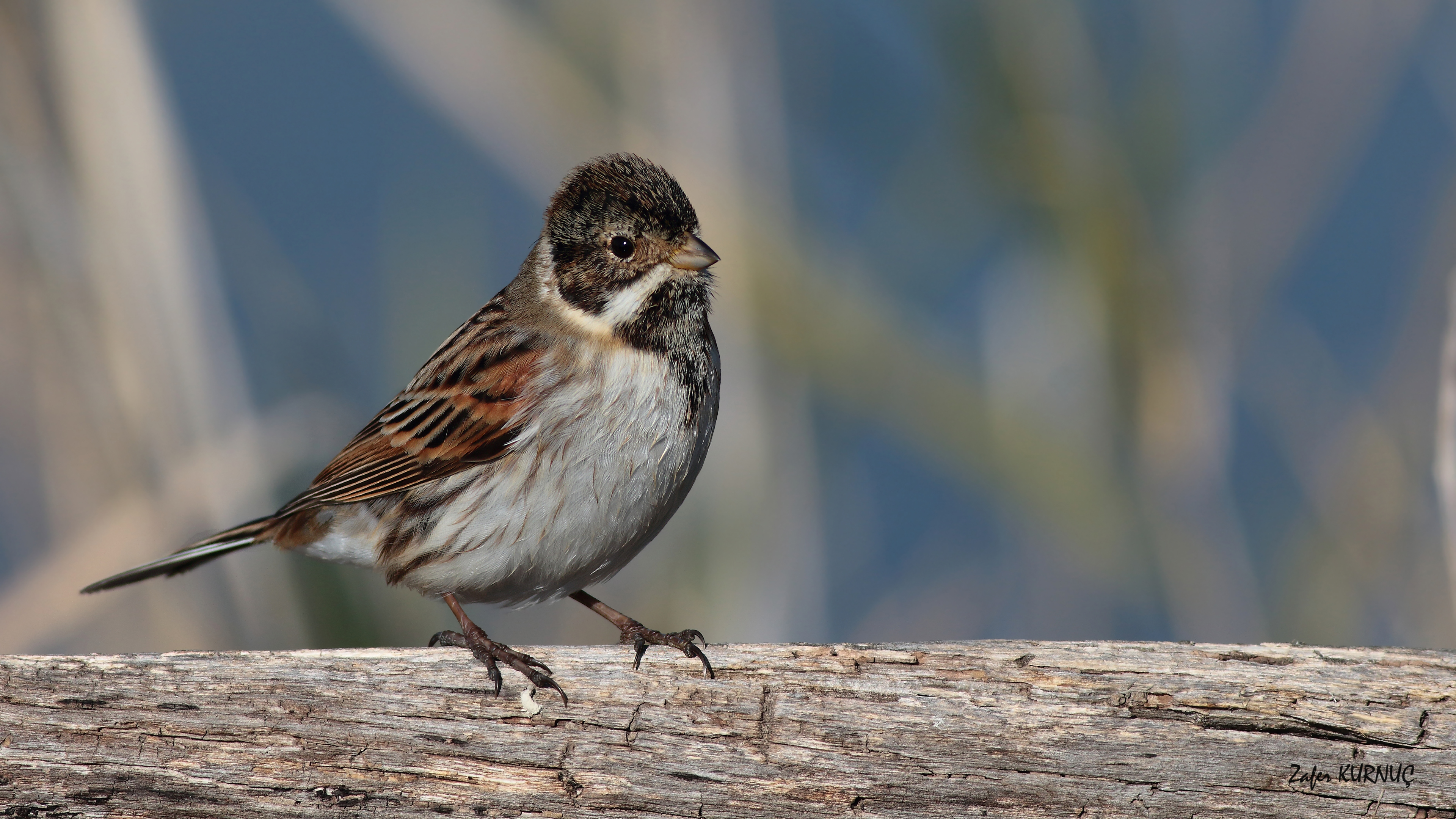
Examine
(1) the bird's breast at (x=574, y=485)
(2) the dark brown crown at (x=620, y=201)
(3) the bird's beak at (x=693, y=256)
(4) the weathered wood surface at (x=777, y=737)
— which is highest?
(2) the dark brown crown at (x=620, y=201)

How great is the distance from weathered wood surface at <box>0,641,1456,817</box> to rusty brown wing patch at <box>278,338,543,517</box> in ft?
3.62

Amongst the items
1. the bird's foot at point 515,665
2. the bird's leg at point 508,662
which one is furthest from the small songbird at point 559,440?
the bird's foot at point 515,665

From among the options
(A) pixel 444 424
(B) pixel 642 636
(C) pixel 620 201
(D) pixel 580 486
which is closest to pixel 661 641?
(B) pixel 642 636

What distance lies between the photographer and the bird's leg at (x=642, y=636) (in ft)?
9.13

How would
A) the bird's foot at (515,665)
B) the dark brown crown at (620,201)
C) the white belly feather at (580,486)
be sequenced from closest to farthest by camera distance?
the bird's foot at (515,665) → the white belly feather at (580,486) → the dark brown crown at (620,201)

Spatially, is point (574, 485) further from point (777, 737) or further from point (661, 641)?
point (777, 737)

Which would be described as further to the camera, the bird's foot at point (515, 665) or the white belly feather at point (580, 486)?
the white belly feather at point (580, 486)

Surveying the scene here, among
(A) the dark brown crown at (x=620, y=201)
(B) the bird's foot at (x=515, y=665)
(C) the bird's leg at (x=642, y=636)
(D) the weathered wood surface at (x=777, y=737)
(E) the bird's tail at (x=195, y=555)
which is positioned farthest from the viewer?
(E) the bird's tail at (x=195, y=555)

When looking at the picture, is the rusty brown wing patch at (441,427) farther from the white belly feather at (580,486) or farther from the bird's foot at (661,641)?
the bird's foot at (661,641)

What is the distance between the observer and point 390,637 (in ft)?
13.7

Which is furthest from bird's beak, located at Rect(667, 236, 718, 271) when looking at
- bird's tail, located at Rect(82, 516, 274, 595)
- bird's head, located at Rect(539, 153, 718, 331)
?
bird's tail, located at Rect(82, 516, 274, 595)

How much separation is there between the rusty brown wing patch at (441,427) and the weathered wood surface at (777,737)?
3.62ft

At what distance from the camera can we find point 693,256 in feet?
11.6

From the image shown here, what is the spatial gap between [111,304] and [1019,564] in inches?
123
